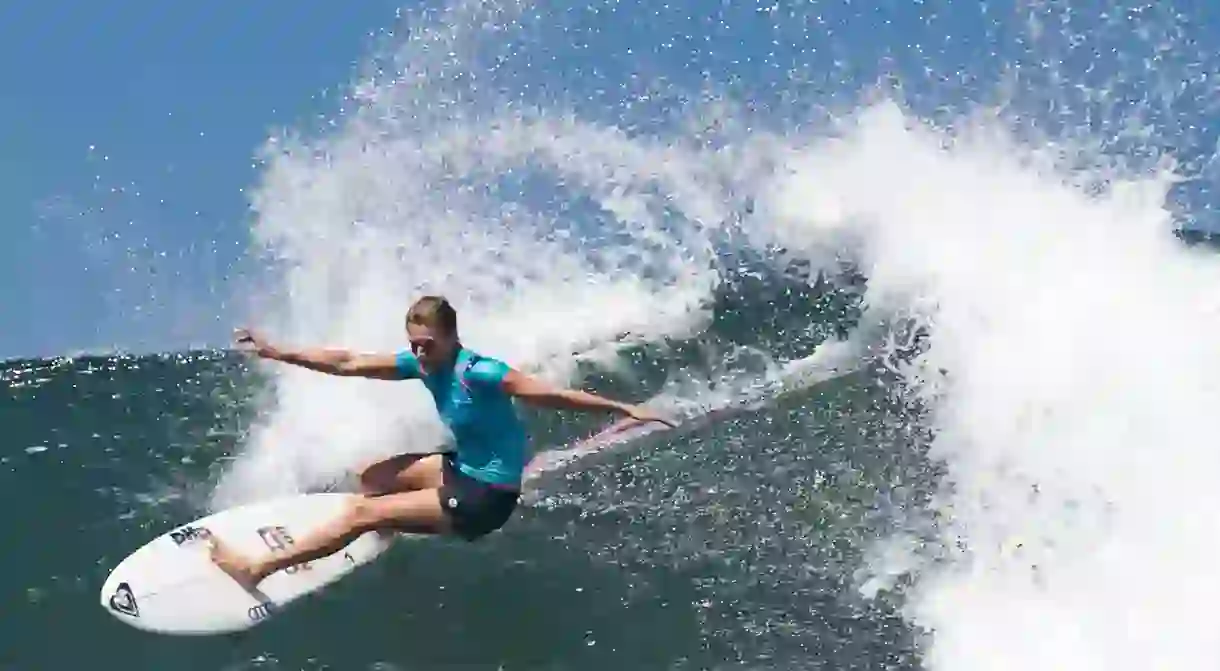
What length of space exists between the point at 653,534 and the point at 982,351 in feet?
12.5

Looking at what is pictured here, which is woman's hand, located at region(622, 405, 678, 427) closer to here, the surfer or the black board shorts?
the surfer

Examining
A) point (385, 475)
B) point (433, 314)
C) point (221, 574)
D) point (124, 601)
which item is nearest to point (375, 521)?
point (385, 475)

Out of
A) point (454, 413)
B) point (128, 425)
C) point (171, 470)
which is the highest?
point (128, 425)

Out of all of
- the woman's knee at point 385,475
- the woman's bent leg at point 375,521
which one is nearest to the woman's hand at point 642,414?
the woman's bent leg at point 375,521

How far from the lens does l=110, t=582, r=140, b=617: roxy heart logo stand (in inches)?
232

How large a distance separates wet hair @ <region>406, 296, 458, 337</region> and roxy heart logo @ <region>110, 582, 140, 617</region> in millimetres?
2303

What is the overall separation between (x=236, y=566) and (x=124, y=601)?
578mm

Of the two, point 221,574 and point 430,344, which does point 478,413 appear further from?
point 221,574

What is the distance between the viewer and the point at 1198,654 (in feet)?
20.8

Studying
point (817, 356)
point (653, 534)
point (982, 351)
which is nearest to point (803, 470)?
point (653, 534)

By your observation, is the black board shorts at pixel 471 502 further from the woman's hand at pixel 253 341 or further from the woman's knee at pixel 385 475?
the woman's hand at pixel 253 341

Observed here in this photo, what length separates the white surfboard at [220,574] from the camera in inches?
230

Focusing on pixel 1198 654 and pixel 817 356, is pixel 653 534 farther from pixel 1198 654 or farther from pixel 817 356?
pixel 817 356

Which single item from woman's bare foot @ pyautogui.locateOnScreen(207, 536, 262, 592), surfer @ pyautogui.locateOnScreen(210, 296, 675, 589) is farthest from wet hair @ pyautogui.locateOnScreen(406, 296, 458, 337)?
woman's bare foot @ pyautogui.locateOnScreen(207, 536, 262, 592)
